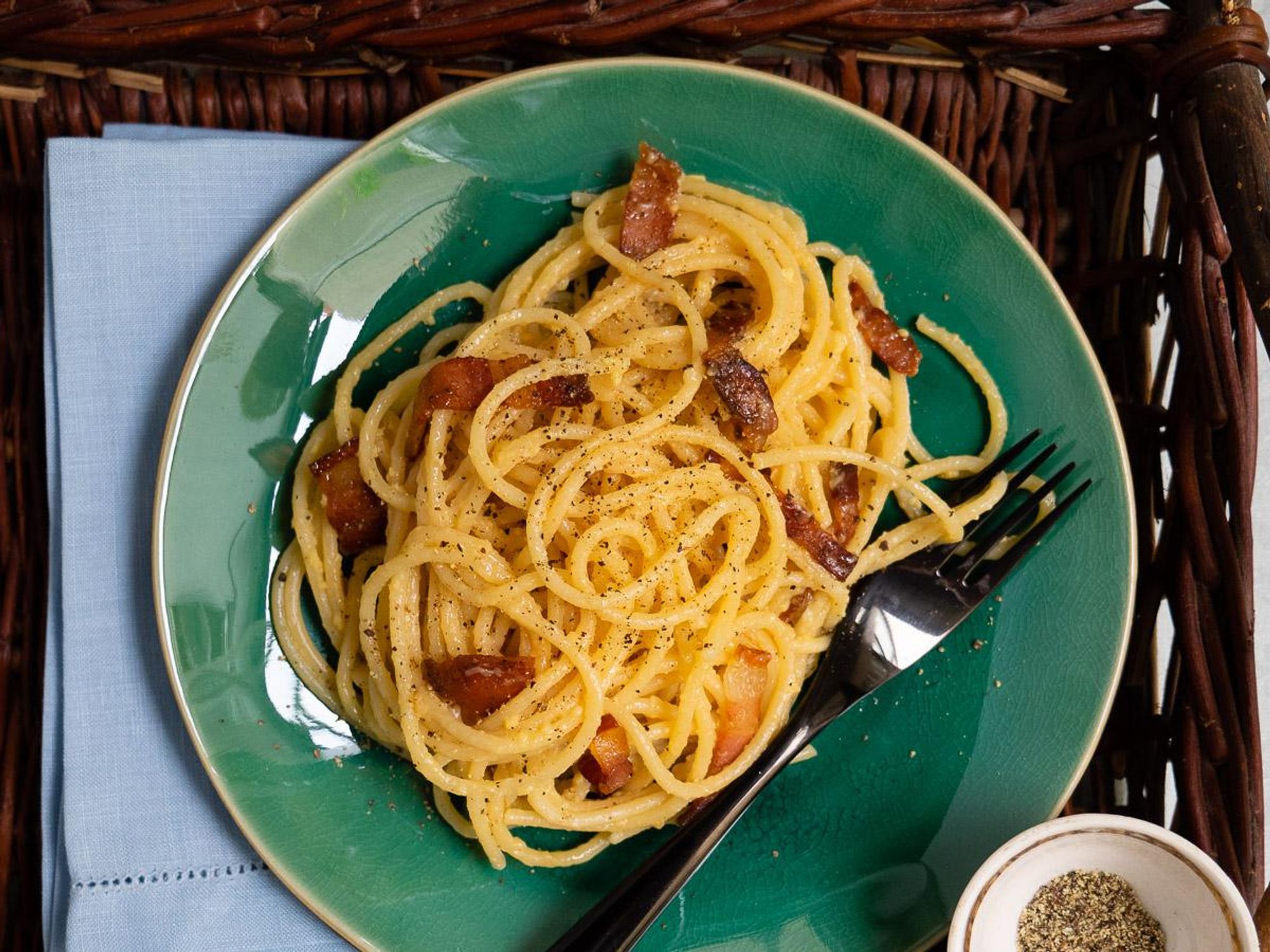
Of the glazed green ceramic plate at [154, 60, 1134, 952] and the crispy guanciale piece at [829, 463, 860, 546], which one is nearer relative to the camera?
the glazed green ceramic plate at [154, 60, 1134, 952]

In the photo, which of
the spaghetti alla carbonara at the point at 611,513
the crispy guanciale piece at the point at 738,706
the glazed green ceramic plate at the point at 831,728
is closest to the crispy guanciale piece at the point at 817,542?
the spaghetti alla carbonara at the point at 611,513

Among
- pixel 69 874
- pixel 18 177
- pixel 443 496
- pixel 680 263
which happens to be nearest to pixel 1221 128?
pixel 680 263

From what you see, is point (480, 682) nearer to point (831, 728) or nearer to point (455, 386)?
point (455, 386)

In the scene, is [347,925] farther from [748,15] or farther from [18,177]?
[748,15]

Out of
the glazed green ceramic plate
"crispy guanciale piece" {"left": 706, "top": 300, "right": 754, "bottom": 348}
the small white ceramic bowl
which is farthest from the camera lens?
"crispy guanciale piece" {"left": 706, "top": 300, "right": 754, "bottom": 348}

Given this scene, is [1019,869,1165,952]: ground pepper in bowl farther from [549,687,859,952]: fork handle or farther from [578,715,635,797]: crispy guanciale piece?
[578,715,635,797]: crispy guanciale piece

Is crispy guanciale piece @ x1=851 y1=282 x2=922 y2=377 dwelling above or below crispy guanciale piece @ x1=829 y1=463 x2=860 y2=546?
above

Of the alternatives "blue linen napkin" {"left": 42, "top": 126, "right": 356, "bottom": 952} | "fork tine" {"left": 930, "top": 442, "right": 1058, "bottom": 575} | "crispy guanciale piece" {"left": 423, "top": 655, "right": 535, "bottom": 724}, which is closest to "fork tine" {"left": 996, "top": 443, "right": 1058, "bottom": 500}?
"fork tine" {"left": 930, "top": 442, "right": 1058, "bottom": 575}
